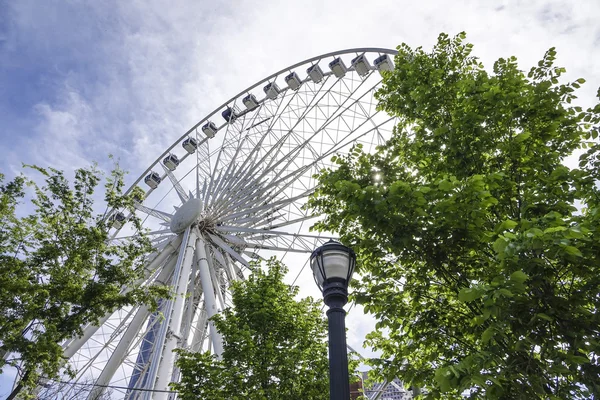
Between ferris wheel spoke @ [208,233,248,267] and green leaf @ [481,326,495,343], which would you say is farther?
ferris wheel spoke @ [208,233,248,267]

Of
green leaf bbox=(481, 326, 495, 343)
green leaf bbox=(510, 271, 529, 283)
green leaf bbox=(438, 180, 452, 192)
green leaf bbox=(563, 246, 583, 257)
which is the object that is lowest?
green leaf bbox=(481, 326, 495, 343)

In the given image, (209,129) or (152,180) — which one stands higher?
(209,129)

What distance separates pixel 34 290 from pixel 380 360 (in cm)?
725

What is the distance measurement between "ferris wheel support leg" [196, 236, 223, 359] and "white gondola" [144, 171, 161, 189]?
30.2 feet

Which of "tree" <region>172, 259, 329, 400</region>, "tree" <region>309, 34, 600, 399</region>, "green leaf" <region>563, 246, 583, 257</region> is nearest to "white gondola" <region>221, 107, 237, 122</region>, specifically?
"tree" <region>172, 259, 329, 400</region>

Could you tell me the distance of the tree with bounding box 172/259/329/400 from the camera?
364 inches

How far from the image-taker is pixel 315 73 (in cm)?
2283

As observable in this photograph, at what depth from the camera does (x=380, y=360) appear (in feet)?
19.1

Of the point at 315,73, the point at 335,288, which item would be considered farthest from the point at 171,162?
the point at 335,288

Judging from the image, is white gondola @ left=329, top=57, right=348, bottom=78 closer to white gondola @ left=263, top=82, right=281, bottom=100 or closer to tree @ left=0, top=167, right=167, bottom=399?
white gondola @ left=263, top=82, right=281, bottom=100

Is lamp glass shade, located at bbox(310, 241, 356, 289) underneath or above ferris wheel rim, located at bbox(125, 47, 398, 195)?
underneath

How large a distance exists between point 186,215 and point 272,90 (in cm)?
866

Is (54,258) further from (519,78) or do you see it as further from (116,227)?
(116,227)

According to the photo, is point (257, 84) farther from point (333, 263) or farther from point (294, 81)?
point (333, 263)
